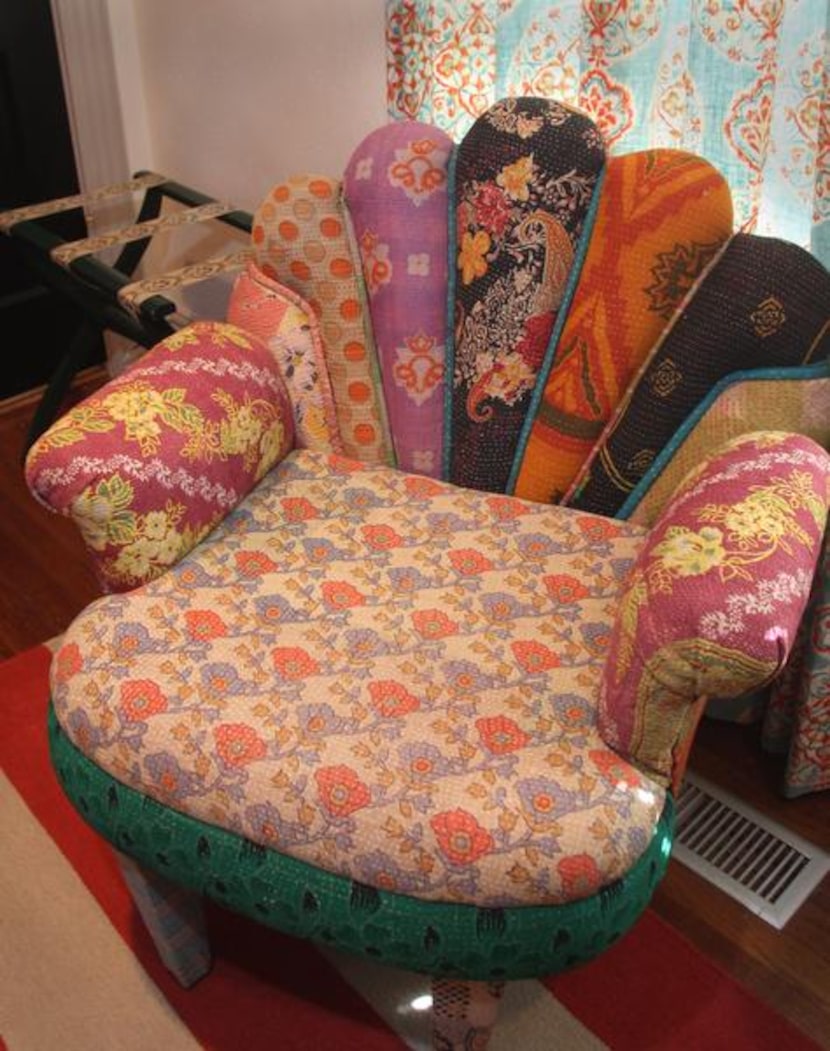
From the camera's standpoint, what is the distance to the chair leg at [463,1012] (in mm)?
1129

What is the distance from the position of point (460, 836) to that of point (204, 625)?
42 cm

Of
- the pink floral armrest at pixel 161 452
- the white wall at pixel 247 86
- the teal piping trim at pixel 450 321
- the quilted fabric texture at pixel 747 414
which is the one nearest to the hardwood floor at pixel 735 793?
the quilted fabric texture at pixel 747 414

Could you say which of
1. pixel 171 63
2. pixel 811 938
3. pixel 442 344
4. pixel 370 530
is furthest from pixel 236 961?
pixel 171 63

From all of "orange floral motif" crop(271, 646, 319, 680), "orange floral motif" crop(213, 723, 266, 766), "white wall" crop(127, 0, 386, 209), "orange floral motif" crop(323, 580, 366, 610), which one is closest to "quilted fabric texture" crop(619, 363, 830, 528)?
"orange floral motif" crop(323, 580, 366, 610)

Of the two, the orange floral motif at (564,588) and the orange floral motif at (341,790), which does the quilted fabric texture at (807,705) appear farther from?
the orange floral motif at (341,790)

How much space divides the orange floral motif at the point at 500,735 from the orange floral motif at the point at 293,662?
20 centimetres

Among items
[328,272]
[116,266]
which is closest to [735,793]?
[328,272]

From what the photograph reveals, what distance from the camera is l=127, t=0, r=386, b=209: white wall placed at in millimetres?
2016

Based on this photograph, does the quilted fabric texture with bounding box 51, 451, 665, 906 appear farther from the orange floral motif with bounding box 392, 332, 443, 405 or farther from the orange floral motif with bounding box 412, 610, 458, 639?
the orange floral motif with bounding box 392, 332, 443, 405

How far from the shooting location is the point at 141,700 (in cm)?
115

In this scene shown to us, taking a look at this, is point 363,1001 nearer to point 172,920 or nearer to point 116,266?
point 172,920

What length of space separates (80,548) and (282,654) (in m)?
1.15

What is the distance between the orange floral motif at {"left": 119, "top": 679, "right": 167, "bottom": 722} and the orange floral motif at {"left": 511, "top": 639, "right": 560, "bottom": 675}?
1.31ft

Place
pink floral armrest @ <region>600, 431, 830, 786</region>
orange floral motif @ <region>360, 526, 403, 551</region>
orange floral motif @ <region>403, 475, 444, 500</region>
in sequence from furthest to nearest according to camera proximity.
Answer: orange floral motif @ <region>403, 475, 444, 500</region>
orange floral motif @ <region>360, 526, 403, 551</region>
pink floral armrest @ <region>600, 431, 830, 786</region>
